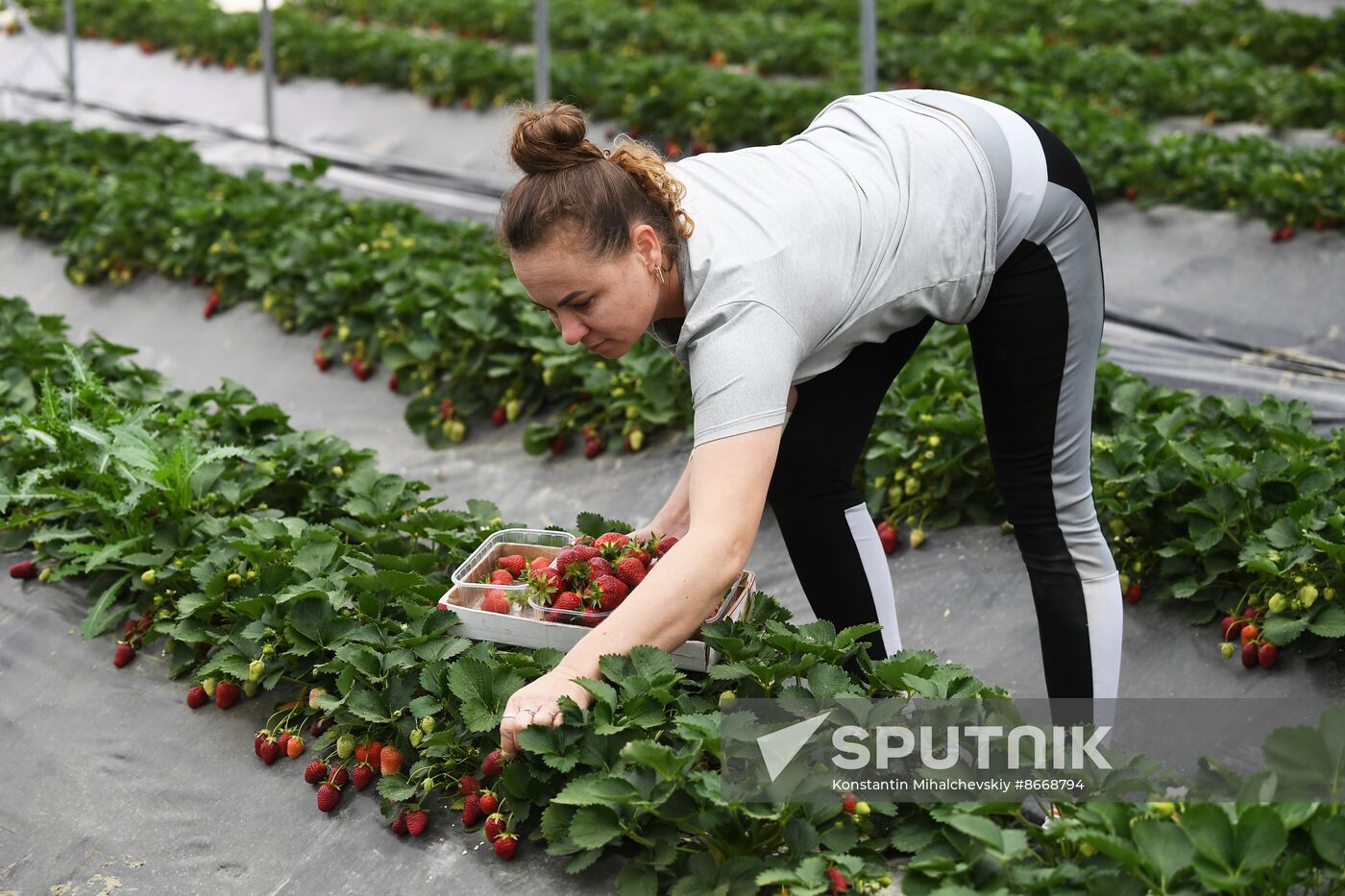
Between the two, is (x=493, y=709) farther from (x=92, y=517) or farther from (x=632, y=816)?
(x=92, y=517)

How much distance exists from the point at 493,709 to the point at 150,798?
2.50 ft

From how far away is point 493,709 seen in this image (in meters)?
2.28

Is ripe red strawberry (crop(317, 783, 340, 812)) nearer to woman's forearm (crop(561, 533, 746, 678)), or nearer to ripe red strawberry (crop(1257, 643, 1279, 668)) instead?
woman's forearm (crop(561, 533, 746, 678))

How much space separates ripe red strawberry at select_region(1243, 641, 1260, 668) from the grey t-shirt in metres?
1.10

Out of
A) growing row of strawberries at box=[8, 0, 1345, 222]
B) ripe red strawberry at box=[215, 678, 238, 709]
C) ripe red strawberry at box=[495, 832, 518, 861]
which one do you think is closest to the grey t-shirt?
ripe red strawberry at box=[495, 832, 518, 861]

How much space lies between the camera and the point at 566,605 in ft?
7.89

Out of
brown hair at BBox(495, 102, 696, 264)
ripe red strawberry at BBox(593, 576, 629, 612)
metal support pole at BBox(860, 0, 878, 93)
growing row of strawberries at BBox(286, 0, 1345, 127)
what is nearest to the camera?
brown hair at BBox(495, 102, 696, 264)

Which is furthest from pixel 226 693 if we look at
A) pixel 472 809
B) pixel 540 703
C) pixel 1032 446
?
pixel 1032 446

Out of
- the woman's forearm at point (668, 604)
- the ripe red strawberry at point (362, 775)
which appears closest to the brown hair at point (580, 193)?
the woman's forearm at point (668, 604)

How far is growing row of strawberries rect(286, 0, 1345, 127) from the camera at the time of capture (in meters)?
7.29

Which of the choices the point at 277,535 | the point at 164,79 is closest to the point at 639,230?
the point at 277,535

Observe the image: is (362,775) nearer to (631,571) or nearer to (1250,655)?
(631,571)

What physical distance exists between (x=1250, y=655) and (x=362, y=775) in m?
1.81

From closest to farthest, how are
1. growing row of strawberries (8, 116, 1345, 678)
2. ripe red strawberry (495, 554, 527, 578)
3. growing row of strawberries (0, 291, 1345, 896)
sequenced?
growing row of strawberries (0, 291, 1345, 896)
ripe red strawberry (495, 554, 527, 578)
growing row of strawberries (8, 116, 1345, 678)
